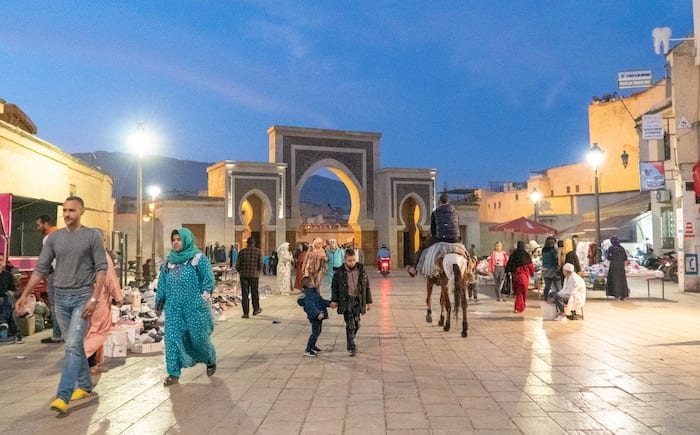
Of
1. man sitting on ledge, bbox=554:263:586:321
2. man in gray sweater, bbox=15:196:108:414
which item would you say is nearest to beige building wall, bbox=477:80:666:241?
man sitting on ledge, bbox=554:263:586:321

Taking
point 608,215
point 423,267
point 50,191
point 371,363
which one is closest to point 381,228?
point 608,215

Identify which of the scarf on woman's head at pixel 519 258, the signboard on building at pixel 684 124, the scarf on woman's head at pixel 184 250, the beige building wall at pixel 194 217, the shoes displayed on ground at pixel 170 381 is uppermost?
the signboard on building at pixel 684 124

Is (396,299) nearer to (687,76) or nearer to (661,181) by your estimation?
(661,181)

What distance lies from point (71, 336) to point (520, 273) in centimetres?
906

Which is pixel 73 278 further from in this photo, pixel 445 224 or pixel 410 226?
pixel 410 226

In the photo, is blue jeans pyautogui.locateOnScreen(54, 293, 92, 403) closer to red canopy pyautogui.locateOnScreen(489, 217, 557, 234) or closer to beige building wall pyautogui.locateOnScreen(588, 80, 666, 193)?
red canopy pyautogui.locateOnScreen(489, 217, 557, 234)

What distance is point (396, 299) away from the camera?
15.0 metres

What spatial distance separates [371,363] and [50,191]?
11458 mm

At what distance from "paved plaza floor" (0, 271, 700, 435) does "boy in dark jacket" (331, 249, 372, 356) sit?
37 cm

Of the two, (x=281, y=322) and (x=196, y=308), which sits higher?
(x=196, y=308)

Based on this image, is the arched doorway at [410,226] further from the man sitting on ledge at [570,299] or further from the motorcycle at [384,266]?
the man sitting on ledge at [570,299]

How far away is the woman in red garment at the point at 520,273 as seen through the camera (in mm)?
11523

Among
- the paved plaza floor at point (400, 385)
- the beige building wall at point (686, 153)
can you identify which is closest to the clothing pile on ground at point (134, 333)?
the paved plaza floor at point (400, 385)

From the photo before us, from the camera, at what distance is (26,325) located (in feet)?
29.6
